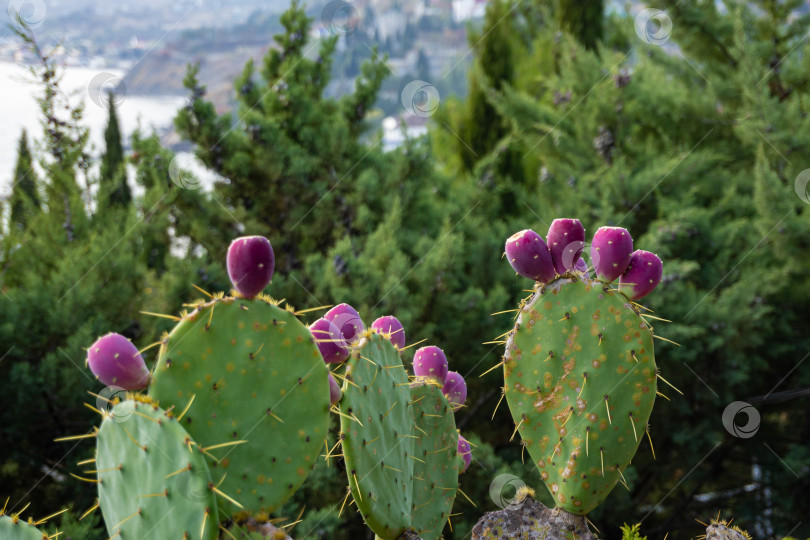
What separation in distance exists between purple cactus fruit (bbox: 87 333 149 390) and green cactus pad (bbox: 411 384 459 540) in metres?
0.54

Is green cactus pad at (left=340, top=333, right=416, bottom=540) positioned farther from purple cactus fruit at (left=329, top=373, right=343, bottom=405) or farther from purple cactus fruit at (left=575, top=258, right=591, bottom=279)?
purple cactus fruit at (left=575, top=258, right=591, bottom=279)

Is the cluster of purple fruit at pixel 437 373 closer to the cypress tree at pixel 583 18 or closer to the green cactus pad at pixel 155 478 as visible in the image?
the green cactus pad at pixel 155 478

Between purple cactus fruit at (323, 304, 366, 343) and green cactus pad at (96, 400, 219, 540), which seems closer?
green cactus pad at (96, 400, 219, 540)

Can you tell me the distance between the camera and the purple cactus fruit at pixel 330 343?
1197mm

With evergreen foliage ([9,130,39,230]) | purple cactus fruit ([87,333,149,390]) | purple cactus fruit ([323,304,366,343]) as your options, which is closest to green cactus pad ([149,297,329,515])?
purple cactus fruit ([87,333,149,390])

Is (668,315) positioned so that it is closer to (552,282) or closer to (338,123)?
(338,123)

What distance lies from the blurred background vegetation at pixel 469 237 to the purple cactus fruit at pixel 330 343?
1823 millimetres

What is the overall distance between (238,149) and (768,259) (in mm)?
3293

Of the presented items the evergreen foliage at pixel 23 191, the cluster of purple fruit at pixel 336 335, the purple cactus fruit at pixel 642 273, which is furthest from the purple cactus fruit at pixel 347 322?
the evergreen foliage at pixel 23 191

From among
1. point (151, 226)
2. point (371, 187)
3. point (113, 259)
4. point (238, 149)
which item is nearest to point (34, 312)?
point (113, 259)

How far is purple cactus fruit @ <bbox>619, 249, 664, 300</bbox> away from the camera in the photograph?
49.7 inches

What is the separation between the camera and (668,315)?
3.91 meters

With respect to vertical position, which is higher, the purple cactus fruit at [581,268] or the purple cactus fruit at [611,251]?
the purple cactus fruit at [611,251]

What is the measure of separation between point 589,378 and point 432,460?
0.35 meters
